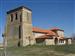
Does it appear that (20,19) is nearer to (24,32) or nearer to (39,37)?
(24,32)

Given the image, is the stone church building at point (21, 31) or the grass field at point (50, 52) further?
the stone church building at point (21, 31)

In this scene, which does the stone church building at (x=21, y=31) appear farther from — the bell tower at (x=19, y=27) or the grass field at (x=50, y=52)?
the grass field at (x=50, y=52)

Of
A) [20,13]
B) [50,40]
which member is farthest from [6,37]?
[50,40]

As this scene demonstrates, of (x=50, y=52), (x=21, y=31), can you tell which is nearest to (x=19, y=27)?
(x=21, y=31)

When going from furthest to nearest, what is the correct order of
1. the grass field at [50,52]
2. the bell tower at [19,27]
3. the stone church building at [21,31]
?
the stone church building at [21,31] < the bell tower at [19,27] < the grass field at [50,52]

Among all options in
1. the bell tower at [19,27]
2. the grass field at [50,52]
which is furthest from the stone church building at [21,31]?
the grass field at [50,52]

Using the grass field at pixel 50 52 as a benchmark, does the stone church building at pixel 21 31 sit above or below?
above

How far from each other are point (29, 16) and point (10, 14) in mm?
5383

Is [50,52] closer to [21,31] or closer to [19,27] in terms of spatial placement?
[21,31]

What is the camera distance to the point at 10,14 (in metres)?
46.0

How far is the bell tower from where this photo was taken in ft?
139

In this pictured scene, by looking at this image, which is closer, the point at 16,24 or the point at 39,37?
the point at 16,24

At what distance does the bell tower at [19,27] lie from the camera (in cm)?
4225

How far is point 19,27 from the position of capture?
4306cm
